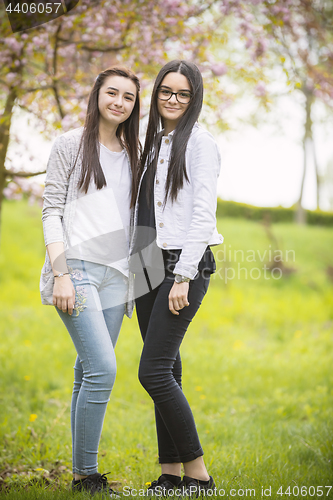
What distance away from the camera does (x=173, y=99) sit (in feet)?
6.81

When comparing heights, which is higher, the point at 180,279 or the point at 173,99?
the point at 173,99

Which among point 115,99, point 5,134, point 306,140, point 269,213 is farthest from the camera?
point 269,213

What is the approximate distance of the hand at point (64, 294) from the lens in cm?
197

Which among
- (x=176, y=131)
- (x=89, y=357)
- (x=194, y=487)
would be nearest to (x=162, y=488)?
(x=194, y=487)

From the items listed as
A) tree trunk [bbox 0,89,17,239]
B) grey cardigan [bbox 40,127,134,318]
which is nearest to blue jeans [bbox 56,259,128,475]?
grey cardigan [bbox 40,127,134,318]

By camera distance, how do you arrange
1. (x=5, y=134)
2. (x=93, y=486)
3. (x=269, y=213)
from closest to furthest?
(x=93, y=486), (x=5, y=134), (x=269, y=213)

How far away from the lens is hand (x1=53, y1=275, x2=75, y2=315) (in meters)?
1.97

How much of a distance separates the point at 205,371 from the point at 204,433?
1531 millimetres

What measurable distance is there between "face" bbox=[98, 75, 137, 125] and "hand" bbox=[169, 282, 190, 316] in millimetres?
917

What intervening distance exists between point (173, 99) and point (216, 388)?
3227 mm

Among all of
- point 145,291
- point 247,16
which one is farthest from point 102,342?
point 247,16

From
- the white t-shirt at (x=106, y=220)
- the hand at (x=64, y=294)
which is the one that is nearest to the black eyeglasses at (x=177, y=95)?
the white t-shirt at (x=106, y=220)

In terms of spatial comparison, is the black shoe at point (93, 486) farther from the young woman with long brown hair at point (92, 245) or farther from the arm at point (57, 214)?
the arm at point (57, 214)

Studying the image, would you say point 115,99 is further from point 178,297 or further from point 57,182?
point 178,297
